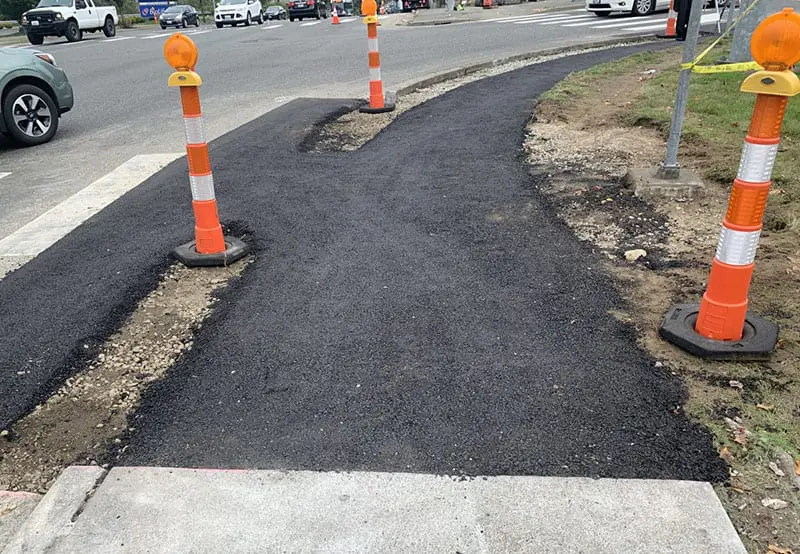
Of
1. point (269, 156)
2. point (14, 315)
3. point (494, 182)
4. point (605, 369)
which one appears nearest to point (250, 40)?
point (269, 156)

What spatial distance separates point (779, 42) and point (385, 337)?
7.67 ft

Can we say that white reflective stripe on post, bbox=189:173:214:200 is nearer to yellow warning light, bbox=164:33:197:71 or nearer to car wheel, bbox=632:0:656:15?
yellow warning light, bbox=164:33:197:71

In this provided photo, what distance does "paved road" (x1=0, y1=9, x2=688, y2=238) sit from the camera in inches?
293

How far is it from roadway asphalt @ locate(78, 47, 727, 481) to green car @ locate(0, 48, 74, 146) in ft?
10.7

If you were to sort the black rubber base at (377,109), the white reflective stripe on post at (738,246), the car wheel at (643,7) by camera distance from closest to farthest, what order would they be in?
the white reflective stripe on post at (738,246)
the black rubber base at (377,109)
the car wheel at (643,7)

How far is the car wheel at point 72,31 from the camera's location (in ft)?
91.0

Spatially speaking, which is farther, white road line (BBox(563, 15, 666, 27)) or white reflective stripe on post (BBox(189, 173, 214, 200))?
white road line (BBox(563, 15, 666, 27))

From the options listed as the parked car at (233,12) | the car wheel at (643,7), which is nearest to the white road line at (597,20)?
the car wheel at (643,7)

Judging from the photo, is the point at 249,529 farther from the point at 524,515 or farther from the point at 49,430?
the point at 49,430

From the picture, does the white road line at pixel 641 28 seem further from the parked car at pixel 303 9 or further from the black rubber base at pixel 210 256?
the parked car at pixel 303 9

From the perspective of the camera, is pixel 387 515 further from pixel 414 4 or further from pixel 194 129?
pixel 414 4

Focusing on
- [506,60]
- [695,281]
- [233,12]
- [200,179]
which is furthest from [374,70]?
[233,12]

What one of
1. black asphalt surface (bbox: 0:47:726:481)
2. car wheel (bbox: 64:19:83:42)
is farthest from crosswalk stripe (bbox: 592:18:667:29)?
car wheel (bbox: 64:19:83:42)

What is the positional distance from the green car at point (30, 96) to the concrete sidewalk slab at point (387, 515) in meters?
7.32
